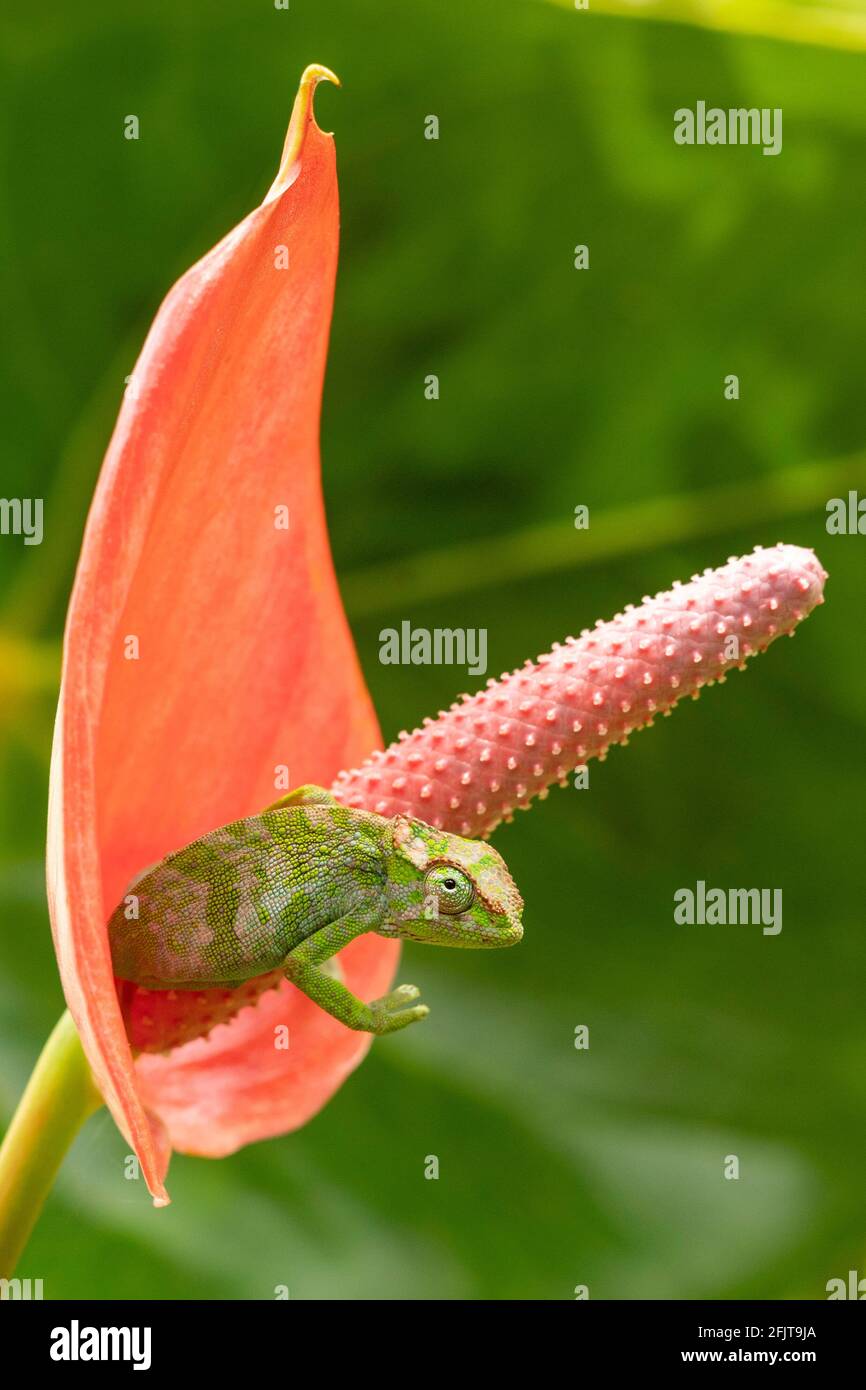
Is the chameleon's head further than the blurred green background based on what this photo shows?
No

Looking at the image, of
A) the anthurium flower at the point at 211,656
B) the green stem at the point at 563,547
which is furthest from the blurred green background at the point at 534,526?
the anthurium flower at the point at 211,656

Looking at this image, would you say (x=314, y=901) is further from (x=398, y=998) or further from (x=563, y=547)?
(x=563, y=547)

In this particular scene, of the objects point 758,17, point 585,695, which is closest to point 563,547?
point 758,17

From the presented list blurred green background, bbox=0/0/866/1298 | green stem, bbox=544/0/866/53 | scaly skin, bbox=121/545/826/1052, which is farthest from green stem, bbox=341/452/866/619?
scaly skin, bbox=121/545/826/1052

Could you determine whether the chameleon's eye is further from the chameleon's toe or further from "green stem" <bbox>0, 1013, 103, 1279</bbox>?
"green stem" <bbox>0, 1013, 103, 1279</bbox>

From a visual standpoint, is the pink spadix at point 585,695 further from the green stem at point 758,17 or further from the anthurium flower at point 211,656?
the green stem at point 758,17
